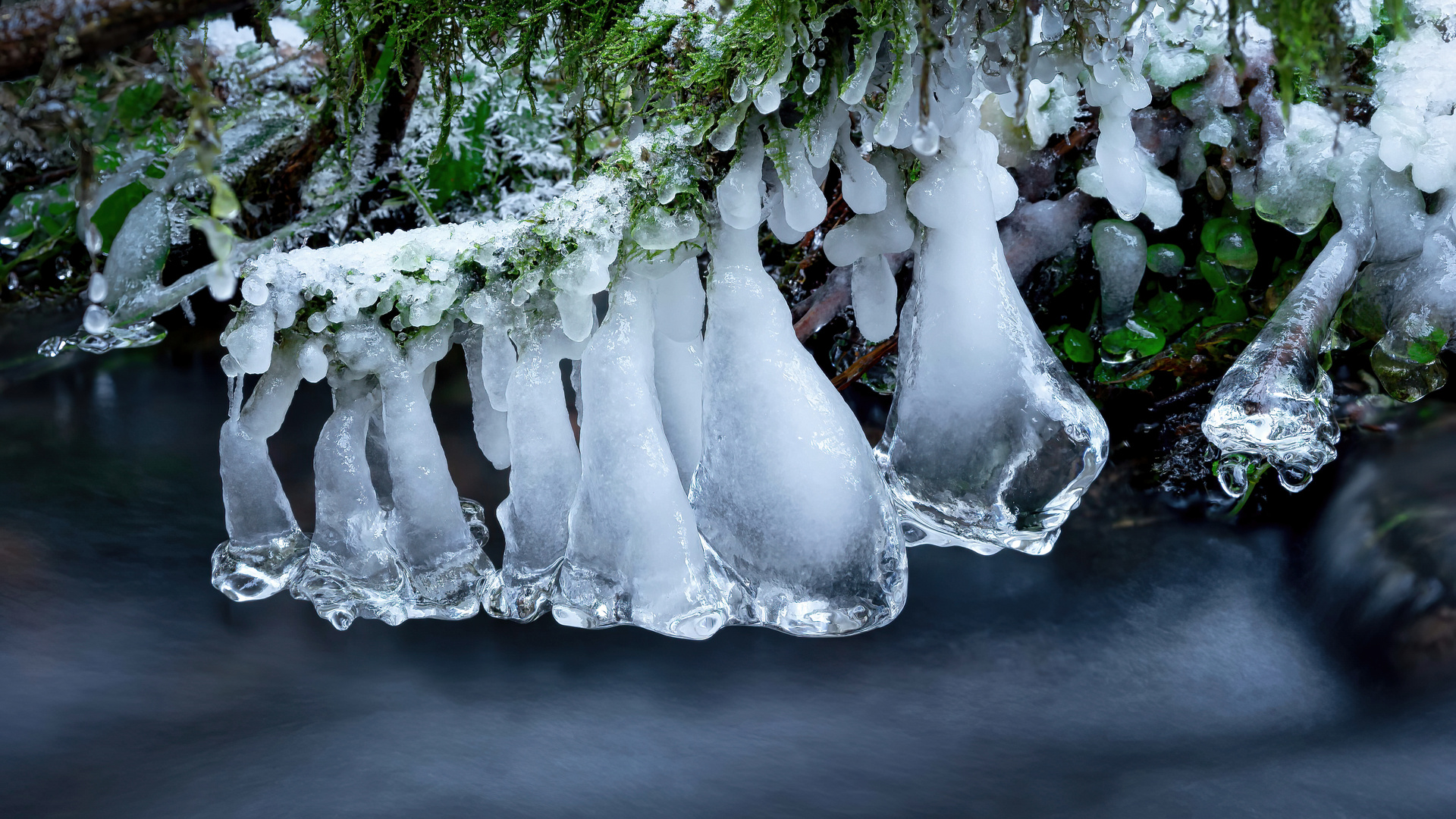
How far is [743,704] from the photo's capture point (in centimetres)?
139

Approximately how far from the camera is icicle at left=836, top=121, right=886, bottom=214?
1194 millimetres

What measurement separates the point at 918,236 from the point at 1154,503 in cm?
81

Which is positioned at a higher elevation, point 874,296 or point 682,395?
point 874,296

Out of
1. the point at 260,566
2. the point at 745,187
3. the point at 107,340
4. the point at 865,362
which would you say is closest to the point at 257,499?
the point at 260,566

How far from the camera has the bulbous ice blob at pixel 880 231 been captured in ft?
4.11

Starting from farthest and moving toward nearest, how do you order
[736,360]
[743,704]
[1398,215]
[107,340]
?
[107,340] → [1398,215] → [743,704] → [736,360]

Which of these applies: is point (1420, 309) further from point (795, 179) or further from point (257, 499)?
point (257, 499)

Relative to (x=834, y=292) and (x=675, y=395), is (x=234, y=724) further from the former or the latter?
(x=834, y=292)

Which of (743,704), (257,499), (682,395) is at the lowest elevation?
(743,704)

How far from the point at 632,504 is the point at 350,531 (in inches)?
18.3

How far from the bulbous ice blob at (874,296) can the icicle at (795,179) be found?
0.45 feet

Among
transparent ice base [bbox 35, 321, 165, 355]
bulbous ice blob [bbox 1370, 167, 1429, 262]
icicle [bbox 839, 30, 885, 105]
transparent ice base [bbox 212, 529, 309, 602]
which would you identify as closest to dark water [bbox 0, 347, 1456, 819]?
transparent ice base [bbox 212, 529, 309, 602]

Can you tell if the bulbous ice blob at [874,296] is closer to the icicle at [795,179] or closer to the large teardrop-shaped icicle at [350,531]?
the icicle at [795,179]

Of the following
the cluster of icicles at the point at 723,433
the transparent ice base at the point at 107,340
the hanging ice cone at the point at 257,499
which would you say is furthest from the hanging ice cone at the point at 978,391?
the transparent ice base at the point at 107,340
